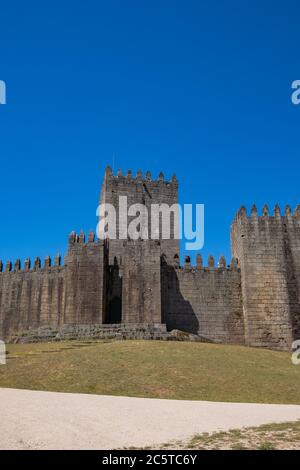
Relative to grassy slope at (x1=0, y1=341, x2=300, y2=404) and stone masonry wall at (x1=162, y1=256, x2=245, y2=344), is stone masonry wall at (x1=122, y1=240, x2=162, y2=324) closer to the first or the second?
stone masonry wall at (x1=162, y1=256, x2=245, y2=344)

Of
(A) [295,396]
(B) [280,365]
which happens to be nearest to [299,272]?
(B) [280,365]

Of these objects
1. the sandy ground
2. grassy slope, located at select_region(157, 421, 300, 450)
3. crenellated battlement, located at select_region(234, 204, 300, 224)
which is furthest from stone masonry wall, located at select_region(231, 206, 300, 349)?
grassy slope, located at select_region(157, 421, 300, 450)

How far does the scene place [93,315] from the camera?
1057 inches

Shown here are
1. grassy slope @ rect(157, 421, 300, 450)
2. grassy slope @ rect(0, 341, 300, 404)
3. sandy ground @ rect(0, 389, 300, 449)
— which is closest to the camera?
grassy slope @ rect(157, 421, 300, 450)

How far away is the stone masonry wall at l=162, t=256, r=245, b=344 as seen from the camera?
29.8 m

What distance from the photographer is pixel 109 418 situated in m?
9.74

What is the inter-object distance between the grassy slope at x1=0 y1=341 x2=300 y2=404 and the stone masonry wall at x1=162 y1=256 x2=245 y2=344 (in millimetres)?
9192

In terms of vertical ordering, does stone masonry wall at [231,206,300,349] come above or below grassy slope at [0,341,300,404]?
above

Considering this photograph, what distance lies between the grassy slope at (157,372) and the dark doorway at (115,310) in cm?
895

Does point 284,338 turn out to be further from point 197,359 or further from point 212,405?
point 212,405

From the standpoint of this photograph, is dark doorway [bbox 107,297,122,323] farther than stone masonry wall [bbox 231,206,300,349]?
Yes

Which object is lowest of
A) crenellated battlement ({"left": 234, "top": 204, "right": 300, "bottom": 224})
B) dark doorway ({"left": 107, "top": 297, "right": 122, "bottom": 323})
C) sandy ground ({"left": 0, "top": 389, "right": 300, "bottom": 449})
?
sandy ground ({"left": 0, "top": 389, "right": 300, "bottom": 449})

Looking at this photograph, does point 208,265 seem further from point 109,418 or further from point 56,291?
point 109,418
